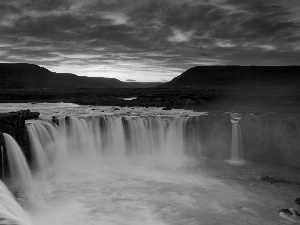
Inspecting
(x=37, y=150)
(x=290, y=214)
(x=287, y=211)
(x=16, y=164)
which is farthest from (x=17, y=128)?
(x=290, y=214)

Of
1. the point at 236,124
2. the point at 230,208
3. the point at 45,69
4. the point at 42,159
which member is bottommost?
the point at 230,208

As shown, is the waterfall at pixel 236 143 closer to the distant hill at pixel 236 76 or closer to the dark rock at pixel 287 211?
the dark rock at pixel 287 211

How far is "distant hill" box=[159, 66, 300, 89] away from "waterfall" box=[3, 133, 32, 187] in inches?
3650

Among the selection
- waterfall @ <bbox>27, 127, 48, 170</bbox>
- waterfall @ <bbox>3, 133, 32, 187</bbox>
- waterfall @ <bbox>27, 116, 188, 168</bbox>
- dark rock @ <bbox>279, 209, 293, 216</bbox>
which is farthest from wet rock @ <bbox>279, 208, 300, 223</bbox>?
waterfall @ <bbox>27, 127, 48, 170</bbox>

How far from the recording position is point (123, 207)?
12.6m

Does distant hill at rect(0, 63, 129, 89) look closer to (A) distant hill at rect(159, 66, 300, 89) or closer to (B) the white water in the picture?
(A) distant hill at rect(159, 66, 300, 89)

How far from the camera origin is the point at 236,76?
387 ft

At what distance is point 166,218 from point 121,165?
7.94 m

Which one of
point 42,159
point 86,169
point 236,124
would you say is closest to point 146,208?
point 86,169

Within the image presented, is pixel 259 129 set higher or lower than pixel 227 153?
higher

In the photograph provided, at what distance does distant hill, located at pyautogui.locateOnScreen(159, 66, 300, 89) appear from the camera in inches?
4242

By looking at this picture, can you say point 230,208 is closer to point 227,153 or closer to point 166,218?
point 166,218

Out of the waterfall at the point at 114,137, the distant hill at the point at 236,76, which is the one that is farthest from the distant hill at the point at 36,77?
the waterfall at the point at 114,137

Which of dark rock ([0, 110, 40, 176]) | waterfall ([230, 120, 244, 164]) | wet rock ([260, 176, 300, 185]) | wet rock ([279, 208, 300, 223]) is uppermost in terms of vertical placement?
dark rock ([0, 110, 40, 176])
